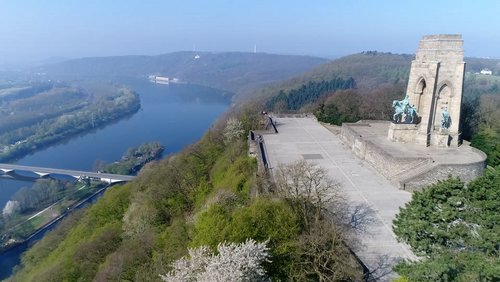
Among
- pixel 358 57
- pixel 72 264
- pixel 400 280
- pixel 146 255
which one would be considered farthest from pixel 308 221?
pixel 358 57

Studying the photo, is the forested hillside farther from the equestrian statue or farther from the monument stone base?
the equestrian statue

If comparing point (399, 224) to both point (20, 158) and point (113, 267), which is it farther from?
point (20, 158)

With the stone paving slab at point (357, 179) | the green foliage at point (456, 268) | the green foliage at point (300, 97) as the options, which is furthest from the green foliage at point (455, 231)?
the green foliage at point (300, 97)

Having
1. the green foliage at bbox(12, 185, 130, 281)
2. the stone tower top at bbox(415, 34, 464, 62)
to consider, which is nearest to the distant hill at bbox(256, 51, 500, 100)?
the green foliage at bbox(12, 185, 130, 281)

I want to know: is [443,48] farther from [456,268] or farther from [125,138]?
[125,138]

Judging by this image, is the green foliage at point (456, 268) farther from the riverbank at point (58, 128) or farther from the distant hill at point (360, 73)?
the riverbank at point (58, 128)
